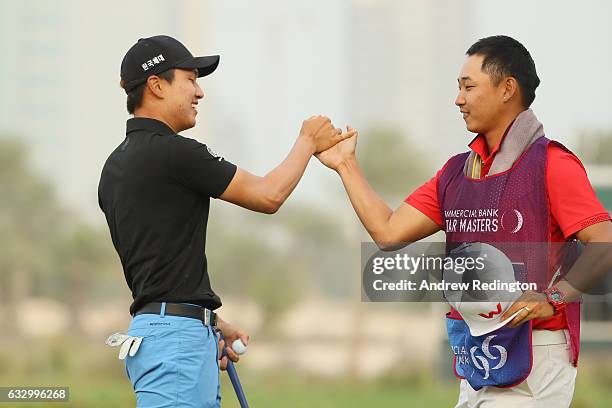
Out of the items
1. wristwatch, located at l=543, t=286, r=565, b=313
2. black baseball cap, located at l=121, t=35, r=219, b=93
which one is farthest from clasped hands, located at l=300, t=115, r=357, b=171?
wristwatch, located at l=543, t=286, r=565, b=313

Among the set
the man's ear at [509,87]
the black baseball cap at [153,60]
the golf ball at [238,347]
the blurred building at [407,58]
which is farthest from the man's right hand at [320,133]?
the blurred building at [407,58]

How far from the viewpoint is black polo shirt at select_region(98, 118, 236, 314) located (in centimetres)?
452

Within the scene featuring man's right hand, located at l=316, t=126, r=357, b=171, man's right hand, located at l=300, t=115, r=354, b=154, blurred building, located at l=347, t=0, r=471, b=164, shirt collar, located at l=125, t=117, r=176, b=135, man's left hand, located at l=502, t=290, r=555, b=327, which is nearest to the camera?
man's left hand, located at l=502, t=290, r=555, b=327

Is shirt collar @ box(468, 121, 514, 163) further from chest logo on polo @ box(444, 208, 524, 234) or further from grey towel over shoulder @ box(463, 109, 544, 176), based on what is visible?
chest logo on polo @ box(444, 208, 524, 234)

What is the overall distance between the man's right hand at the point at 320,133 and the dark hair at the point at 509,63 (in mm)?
766

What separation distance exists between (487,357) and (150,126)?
166 centimetres

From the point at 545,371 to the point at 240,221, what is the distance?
39.7 meters

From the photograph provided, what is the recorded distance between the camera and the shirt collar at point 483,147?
4781 millimetres

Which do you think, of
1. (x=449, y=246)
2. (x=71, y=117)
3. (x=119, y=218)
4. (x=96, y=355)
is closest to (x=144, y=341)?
(x=119, y=218)

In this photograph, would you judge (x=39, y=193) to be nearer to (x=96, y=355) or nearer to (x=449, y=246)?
(x=96, y=355)

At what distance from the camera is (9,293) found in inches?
1654

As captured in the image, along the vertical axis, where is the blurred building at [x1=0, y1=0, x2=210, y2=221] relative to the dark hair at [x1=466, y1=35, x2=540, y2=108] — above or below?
above

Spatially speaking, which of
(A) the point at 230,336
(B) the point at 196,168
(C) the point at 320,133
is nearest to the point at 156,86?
(B) the point at 196,168

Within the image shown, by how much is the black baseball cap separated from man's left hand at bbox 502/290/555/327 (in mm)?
1611
